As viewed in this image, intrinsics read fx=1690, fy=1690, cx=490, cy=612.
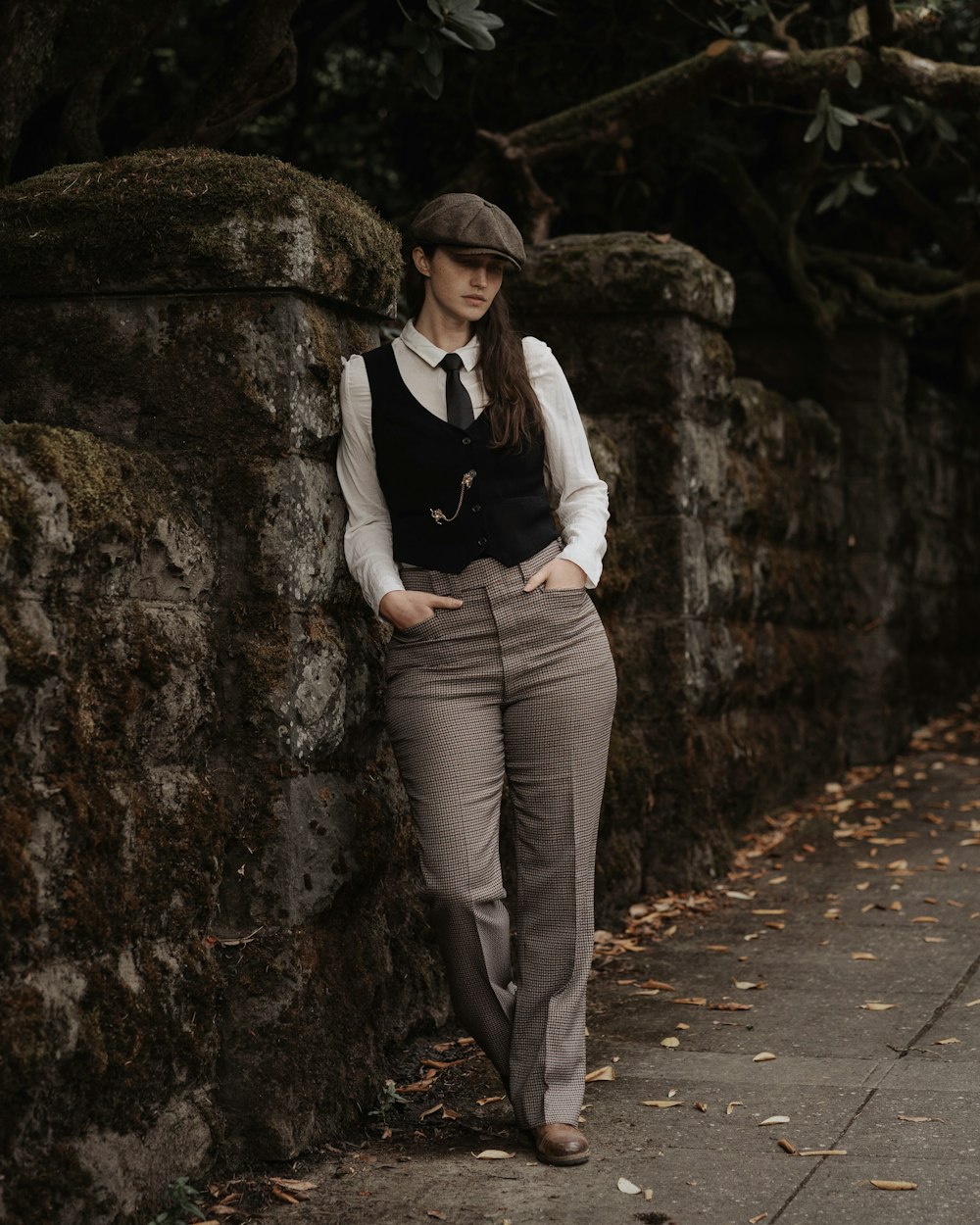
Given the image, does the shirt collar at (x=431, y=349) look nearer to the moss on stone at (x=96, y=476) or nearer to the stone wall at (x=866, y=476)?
the moss on stone at (x=96, y=476)

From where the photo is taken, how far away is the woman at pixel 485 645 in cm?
351

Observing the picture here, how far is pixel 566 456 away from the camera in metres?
3.71

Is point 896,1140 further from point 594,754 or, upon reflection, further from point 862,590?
point 862,590

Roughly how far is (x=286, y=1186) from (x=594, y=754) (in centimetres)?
108

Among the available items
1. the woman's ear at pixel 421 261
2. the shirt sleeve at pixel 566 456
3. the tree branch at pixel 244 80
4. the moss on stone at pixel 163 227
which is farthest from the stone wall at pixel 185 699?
the tree branch at pixel 244 80

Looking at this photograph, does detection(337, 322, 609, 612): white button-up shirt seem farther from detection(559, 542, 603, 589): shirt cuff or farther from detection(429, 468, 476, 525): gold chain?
detection(429, 468, 476, 525): gold chain

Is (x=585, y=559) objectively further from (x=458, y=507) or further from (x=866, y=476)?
(x=866, y=476)

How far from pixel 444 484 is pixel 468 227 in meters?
0.56

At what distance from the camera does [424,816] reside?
351 cm

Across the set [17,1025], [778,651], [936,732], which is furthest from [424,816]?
[936,732]

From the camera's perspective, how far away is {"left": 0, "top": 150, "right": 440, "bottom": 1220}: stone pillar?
10.4 feet

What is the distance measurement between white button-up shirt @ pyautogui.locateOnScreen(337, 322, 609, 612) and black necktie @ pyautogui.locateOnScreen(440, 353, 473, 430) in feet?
0.08

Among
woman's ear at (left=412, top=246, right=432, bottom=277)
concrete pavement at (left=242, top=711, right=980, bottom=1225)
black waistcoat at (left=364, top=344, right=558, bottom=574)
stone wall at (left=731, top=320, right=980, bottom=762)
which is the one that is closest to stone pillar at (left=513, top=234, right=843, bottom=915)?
concrete pavement at (left=242, top=711, right=980, bottom=1225)

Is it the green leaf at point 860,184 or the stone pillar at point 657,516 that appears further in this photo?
the green leaf at point 860,184
